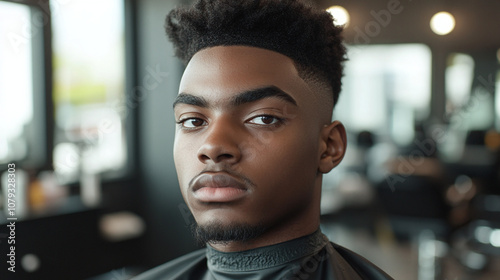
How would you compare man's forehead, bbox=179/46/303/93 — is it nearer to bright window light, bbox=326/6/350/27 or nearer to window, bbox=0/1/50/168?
bright window light, bbox=326/6/350/27

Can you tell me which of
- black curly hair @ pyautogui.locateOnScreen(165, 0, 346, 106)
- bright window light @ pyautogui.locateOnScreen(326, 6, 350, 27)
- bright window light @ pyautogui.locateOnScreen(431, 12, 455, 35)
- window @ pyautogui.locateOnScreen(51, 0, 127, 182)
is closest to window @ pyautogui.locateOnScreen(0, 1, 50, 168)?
window @ pyautogui.locateOnScreen(51, 0, 127, 182)

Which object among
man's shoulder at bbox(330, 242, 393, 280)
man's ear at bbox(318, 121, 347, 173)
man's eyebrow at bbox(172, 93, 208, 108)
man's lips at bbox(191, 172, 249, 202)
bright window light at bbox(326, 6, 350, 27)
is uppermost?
bright window light at bbox(326, 6, 350, 27)

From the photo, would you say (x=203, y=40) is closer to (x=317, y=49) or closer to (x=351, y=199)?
(x=317, y=49)

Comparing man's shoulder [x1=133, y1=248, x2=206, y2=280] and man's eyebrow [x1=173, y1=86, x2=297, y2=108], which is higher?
man's eyebrow [x1=173, y1=86, x2=297, y2=108]

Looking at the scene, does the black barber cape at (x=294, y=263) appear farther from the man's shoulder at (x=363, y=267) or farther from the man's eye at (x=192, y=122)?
the man's eye at (x=192, y=122)

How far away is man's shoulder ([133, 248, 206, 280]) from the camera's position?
3.78 ft

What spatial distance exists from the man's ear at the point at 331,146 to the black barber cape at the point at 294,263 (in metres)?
0.15

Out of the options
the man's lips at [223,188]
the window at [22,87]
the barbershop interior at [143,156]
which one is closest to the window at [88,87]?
the barbershop interior at [143,156]

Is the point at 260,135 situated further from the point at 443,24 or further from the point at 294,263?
the point at 443,24

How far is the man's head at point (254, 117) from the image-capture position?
912 mm

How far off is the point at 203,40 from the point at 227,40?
0.21ft

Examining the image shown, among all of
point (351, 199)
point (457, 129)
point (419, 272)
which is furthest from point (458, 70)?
point (419, 272)

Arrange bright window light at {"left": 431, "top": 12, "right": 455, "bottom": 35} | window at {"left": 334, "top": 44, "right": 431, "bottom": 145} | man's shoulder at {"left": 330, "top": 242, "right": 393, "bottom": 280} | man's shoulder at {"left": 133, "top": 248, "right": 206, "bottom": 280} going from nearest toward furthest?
man's shoulder at {"left": 330, "top": 242, "right": 393, "bottom": 280} < man's shoulder at {"left": 133, "top": 248, "right": 206, "bottom": 280} < bright window light at {"left": 431, "top": 12, "right": 455, "bottom": 35} < window at {"left": 334, "top": 44, "right": 431, "bottom": 145}

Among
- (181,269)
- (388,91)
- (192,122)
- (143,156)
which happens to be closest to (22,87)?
(143,156)
